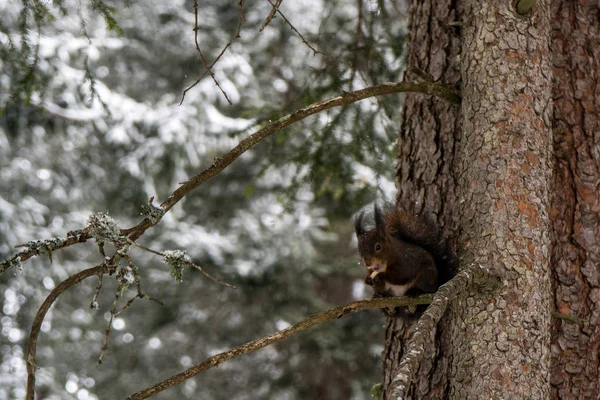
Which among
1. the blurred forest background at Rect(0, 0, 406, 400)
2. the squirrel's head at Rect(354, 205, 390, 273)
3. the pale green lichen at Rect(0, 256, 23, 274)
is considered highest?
the blurred forest background at Rect(0, 0, 406, 400)

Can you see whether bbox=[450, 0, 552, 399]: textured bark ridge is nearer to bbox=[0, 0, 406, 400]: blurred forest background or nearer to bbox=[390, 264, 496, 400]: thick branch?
bbox=[390, 264, 496, 400]: thick branch

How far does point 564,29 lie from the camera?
237 cm

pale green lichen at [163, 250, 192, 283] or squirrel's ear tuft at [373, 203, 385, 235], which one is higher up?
squirrel's ear tuft at [373, 203, 385, 235]

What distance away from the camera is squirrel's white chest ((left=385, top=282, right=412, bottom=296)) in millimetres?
2334

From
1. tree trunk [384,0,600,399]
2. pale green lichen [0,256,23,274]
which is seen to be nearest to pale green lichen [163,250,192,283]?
pale green lichen [0,256,23,274]

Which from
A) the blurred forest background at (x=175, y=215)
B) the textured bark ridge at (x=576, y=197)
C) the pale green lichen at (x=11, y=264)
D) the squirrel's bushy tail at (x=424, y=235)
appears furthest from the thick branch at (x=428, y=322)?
the blurred forest background at (x=175, y=215)

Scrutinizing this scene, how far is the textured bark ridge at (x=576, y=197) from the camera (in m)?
2.09

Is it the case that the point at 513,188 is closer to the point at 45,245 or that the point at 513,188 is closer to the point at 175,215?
the point at 45,245

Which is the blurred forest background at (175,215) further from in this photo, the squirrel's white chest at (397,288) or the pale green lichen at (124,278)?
the pale green lichen at (124,278)

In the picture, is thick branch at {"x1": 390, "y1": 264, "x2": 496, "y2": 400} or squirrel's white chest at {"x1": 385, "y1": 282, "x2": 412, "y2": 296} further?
squirrel's white chest at {"x1": 385, "y1": 282, "x2": 412, "y2": 296}

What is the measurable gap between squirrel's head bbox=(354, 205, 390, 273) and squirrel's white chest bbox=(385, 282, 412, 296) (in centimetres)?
7

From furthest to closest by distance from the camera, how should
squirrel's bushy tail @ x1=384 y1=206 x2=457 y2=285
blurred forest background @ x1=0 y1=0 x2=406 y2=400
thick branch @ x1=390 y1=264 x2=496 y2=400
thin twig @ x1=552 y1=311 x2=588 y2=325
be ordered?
blurred forest background @ x1=0 y1=0 x2=406 y2=400, squirrel's bushy tail @ x1=384 y1=206 x2=457 y2=285, thin twig @ x1=552 y1=311 x2=588 y2=325, thick branch @ x1=390 y1=264 x2=496 y2=400

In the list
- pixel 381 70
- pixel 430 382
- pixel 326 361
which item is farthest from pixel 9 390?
pixel 430 382

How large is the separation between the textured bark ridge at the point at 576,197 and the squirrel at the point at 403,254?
1.15 ft
